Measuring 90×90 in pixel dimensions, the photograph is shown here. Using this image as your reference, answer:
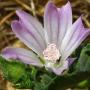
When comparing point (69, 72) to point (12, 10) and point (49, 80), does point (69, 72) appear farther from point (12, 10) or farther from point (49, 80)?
point (12, 10)

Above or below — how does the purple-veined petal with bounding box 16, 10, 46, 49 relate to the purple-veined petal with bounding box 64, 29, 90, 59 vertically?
above

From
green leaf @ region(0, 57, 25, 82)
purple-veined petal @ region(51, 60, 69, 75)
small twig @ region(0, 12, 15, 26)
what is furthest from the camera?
small twig @ region(0, 12, 15, 26)

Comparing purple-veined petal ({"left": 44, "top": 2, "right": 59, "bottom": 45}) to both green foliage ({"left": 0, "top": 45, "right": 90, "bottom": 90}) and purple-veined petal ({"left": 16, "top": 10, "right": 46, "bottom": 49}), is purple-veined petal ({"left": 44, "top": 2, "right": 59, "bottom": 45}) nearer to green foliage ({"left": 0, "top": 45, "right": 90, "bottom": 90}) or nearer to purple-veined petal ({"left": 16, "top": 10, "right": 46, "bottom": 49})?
purple-veined petal ({"left": 16, "top": 10, "right": 46, "bottom": 49})

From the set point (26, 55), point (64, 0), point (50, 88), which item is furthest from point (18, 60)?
point (64, 0)

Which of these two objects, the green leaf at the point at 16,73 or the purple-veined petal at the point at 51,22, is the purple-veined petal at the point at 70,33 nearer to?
the purple-veined petal at the point at 51,22

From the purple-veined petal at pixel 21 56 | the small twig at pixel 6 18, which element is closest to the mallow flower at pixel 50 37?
the purple-veined petal at pixel 21 56

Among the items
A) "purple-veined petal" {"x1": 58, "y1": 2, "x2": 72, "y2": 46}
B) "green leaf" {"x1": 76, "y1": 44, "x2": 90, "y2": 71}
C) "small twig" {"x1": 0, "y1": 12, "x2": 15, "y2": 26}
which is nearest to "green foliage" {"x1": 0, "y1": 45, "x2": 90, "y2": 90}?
"green leaf" {"x1": 76, "y1": 44, "x2": 90, "y2": 71}

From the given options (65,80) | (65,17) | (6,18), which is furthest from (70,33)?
(6,18)
